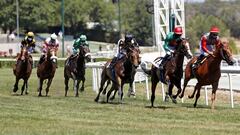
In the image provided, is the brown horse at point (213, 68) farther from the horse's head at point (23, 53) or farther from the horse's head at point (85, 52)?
the horse's head at point (23, 53)

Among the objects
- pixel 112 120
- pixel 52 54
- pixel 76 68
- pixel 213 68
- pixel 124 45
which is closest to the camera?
pixel 112 120

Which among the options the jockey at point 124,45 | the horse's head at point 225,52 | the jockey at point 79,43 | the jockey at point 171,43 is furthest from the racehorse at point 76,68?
the horse's head at point 225,52

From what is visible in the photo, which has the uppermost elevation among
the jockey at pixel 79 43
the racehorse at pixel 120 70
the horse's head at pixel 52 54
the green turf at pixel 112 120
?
the jockey at pixel 79 43

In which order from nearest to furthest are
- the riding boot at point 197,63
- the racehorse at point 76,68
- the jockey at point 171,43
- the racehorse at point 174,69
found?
the racehorse at point 174,69 < the jockey at point 171,43 < the riding boot at point 197,63 < the racehorse at point 76,68

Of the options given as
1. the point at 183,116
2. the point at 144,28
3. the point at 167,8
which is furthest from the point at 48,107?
the point at 144,28

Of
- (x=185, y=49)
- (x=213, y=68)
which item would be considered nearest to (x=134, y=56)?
(x=185, y=49)

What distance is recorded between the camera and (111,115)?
47.6ft

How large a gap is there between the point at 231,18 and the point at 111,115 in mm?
168934

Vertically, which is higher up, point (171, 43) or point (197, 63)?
point (171, 43)

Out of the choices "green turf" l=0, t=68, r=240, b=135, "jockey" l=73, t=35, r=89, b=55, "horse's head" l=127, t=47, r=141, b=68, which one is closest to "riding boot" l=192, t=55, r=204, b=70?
"horse's head" l=127, t=47, r=141, b=68

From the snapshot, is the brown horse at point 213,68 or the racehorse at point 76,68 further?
the racehorse at point 76,68

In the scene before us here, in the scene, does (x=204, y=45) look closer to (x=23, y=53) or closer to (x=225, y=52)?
(x=225, y=52)

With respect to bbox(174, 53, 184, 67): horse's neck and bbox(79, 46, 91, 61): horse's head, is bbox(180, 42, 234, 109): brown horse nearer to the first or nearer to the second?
bbox(174, 53, 184, 67): horse's neck

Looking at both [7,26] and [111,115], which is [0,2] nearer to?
[7,26]
